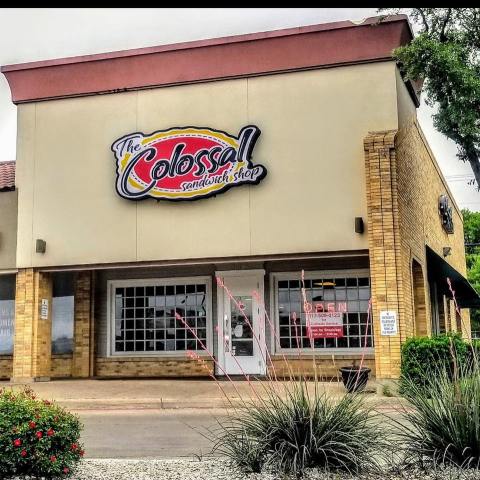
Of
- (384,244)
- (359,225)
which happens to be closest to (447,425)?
(384,244)

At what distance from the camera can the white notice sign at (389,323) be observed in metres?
14.8

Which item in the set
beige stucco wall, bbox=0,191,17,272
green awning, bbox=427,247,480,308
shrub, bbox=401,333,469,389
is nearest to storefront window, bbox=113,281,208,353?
beige stucco wall, bbox=0,191,17,272

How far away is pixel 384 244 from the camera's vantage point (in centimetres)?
1534

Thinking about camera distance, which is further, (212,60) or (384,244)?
(212,60)

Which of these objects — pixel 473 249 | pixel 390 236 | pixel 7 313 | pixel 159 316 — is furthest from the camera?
pixel 473 249

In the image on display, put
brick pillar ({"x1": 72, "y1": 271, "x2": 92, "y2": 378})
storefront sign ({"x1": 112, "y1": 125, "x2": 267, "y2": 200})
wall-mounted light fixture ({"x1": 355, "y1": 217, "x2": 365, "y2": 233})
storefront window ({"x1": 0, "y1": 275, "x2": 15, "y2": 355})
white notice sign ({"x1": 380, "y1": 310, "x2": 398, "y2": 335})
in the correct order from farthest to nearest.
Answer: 1. storefront window ({"x1": 0, "y1": 275, "x2": 15, "y2": 355})
2. brick pillar ({"x1": 72, "y1": 271, "x2": 92, "y2": 378})
3. storefront sign ({"x1": 112, "y1": 125, "x2": 267, "y2": 200})
4. wall-mounted light fixture ({"x1": 355, "y1": 217, "x2": 365, "y2": 233})
5. white notice sign ({"x1": 380, "y1": 310, "x2": 398, "y2": 335})

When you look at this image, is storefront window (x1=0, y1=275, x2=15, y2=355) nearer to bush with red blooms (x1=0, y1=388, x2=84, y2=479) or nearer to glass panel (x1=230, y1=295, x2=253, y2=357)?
glass panel (x1=230, y1=295, x2=253, y2=357)

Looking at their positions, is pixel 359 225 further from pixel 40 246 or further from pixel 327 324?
pixel 40 246

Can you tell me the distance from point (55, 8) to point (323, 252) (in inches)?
580

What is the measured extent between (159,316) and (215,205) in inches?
173

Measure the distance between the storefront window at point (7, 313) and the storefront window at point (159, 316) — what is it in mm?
3051

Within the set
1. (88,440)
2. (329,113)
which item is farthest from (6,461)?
(329,113)

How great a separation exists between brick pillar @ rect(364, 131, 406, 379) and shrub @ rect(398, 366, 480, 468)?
28.6 feet

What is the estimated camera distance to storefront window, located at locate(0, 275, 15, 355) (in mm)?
20391
